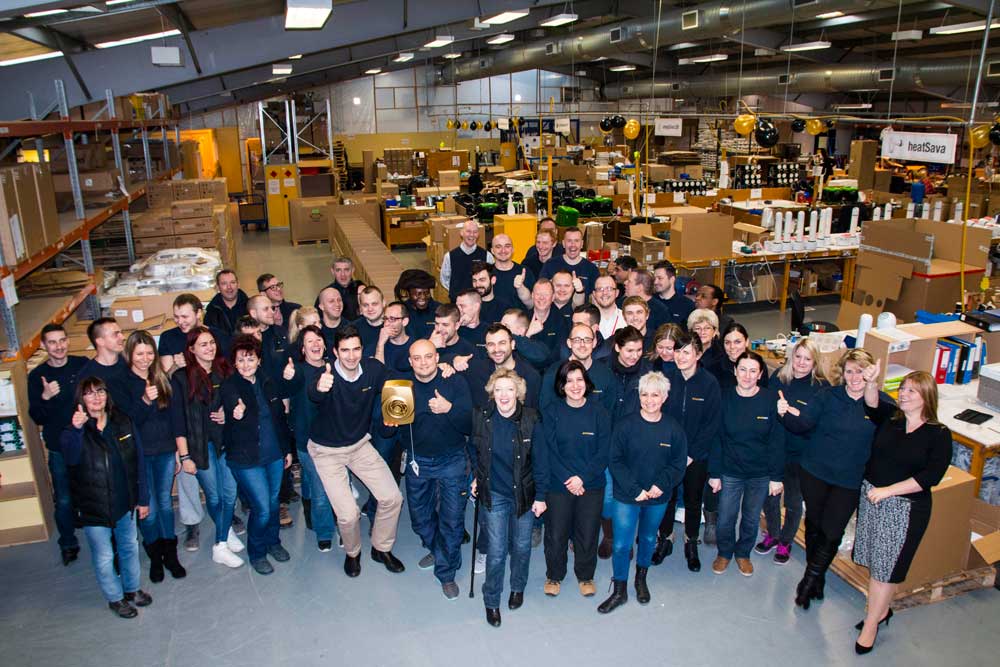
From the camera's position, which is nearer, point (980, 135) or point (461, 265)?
point (461, 265)

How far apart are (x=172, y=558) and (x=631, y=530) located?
2.78m

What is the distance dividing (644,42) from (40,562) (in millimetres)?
12297

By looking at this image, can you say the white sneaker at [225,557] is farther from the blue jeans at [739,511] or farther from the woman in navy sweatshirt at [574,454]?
the blue jeans at [739,511]

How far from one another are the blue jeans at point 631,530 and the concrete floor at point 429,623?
27 cm

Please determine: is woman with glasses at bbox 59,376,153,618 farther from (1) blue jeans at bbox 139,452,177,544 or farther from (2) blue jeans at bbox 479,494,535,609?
(2) blue jeans at bbox 479,494,535,609

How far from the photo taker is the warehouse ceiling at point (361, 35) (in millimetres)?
6738

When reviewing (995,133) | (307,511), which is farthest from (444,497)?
(995,133)

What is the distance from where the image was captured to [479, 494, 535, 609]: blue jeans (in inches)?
151

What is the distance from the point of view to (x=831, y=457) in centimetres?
385

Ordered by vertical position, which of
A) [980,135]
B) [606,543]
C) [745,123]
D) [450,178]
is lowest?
[606,543]

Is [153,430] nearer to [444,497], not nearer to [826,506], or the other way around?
[444,497]

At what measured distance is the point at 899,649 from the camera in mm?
3742

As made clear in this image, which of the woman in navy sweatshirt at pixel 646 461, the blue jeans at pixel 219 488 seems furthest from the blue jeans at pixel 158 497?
the woman in navy sweatshirt at pixel 646 461

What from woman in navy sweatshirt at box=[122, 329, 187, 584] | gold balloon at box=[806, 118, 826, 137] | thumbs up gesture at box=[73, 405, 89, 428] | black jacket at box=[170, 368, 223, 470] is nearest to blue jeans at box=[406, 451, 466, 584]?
black jacket at box=[170, 368, 223, 470]
